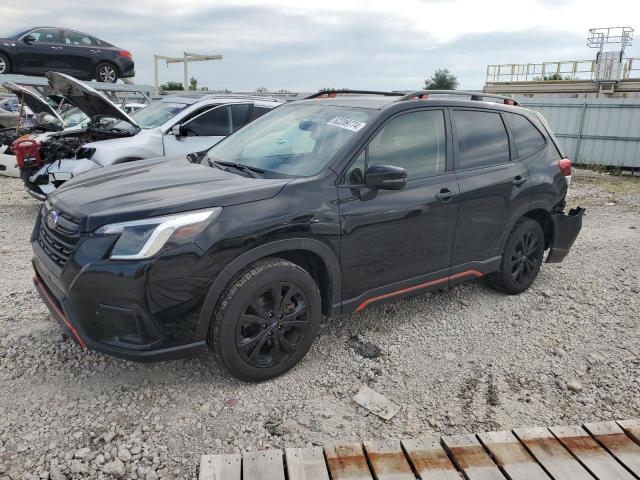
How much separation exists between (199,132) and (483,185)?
4819 millimetres

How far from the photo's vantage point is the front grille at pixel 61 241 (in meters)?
2.84

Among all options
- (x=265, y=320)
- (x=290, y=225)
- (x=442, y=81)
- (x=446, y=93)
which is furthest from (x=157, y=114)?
(x=442, y=81)

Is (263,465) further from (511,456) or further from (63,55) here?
(63,55)

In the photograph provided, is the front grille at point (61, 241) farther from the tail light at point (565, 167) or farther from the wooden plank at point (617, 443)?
the tail light at point (565, 167)

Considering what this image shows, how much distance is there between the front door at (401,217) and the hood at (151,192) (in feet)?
1.83

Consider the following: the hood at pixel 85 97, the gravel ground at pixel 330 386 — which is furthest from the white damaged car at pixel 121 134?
the gravel ground at pixel 330 386

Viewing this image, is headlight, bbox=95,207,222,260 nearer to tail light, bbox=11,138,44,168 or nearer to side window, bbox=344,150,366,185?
side window, bbox=344,150,366,185

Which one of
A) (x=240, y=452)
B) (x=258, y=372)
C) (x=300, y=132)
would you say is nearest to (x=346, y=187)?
(x=300, y=132)

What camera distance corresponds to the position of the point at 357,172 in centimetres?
342

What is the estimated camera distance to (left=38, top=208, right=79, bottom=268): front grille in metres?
2.84

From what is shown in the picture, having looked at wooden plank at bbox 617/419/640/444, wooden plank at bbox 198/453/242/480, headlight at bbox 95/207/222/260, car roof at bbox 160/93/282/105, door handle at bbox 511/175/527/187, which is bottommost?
wooden plank at bbox 198/453/242/480

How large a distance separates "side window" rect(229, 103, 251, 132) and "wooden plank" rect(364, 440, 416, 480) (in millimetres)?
6114

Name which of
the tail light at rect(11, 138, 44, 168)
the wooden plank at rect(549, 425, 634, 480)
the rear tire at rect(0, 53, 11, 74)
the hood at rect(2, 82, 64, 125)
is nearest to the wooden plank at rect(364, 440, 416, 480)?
the wooden plank at rect(549, 425, 634, 480)

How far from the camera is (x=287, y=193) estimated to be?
3.13 metres
